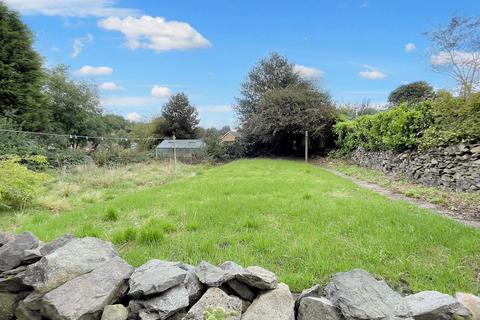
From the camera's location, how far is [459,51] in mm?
8320

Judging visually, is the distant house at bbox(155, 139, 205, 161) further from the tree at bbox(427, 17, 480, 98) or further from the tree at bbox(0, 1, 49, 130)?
the tree at bbox(427, 17, 480, 98)

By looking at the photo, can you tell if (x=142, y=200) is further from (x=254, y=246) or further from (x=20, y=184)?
(x=254, y=246)

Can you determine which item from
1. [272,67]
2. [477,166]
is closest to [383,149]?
[477,166]

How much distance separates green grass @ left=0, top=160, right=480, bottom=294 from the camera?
270cm

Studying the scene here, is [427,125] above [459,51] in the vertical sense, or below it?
below

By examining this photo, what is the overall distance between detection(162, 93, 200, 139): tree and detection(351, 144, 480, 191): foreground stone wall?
56.4 ft

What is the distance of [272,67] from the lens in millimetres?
22219

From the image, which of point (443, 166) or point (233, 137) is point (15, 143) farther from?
point (233, 137)

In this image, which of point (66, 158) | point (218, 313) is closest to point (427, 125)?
point (218, 313)

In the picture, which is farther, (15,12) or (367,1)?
(15,12)

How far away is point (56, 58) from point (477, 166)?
21885 mm

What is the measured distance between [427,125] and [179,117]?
1895 cm

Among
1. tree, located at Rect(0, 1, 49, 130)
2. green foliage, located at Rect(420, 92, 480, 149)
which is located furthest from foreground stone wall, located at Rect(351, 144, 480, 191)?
tree, located at Rect(0, 1, 49, 130)

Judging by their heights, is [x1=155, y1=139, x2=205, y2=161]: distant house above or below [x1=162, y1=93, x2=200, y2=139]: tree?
below
